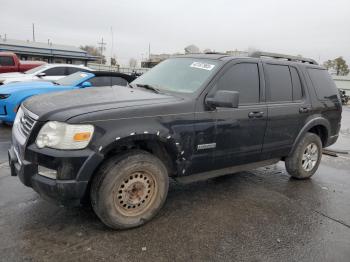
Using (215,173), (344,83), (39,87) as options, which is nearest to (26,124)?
(215,173)

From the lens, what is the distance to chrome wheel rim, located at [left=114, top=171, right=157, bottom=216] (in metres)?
3.35

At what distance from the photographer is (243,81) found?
Result: 4.27 metres

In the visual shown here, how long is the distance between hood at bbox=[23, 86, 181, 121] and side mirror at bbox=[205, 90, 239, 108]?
0.43 m

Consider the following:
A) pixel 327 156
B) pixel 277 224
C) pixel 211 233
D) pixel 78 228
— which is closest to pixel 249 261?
pixel 211 233

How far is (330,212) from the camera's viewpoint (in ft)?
14.0

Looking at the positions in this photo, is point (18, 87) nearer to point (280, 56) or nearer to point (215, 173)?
point (215, 173)

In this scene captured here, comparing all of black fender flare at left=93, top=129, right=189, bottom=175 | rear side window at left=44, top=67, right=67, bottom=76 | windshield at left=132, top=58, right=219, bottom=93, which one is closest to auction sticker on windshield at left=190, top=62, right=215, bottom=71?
windshield at left=132, top=58, right=219, bottom=93

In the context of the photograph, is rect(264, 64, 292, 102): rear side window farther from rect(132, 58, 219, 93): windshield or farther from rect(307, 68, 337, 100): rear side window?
rect(132, 58, 219, 93): windshield

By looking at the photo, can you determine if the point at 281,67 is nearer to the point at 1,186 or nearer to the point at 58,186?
the point at 58,186

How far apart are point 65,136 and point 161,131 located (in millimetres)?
939

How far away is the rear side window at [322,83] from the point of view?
208 inches

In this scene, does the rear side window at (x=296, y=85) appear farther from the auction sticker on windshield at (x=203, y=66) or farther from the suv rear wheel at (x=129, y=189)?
the suv rear wheel at (x=129, y=189)

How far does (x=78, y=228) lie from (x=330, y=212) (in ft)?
10.1

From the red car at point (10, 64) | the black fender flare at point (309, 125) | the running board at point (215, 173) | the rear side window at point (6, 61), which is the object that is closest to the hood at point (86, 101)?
the running board at point (215, 173)
